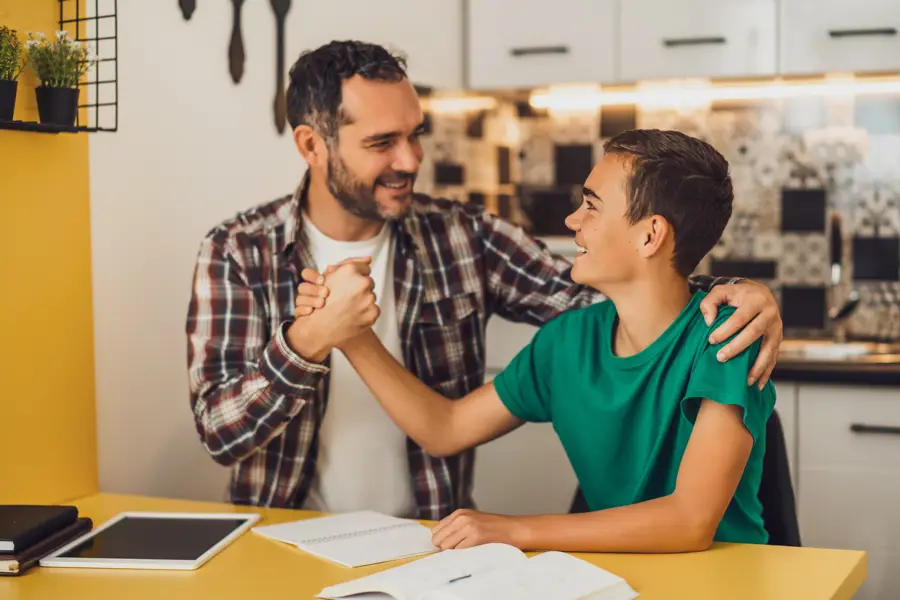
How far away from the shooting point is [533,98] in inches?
140

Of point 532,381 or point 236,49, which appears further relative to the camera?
point 236,49

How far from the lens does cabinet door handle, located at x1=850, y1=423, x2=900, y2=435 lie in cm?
268

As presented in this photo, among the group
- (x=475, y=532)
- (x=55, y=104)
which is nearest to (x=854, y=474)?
(x=475, y=532)

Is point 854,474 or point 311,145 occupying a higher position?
point 311,145

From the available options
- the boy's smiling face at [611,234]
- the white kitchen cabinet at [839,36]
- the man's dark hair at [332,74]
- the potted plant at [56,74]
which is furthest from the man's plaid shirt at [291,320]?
the white kitchen cabinet at [839,36]

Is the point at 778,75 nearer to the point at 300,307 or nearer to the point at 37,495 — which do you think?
the point at 300,307

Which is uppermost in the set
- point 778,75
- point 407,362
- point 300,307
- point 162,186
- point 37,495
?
point 778,75

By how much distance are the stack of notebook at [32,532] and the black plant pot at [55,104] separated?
639 millimetres

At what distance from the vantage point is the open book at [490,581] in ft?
4.22

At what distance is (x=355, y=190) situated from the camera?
6.72 ft

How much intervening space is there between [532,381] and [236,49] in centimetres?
Answer: 118

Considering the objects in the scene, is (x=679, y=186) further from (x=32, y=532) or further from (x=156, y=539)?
(x=32, y=532)

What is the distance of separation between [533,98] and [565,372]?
1923mm

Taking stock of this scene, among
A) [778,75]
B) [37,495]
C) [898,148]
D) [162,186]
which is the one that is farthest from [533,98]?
[37,495]
